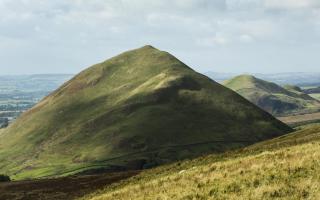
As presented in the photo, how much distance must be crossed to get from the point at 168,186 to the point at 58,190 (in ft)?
98.4

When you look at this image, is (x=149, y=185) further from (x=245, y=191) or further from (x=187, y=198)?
(x=245, y=191)

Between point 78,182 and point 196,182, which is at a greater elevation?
point 196,182

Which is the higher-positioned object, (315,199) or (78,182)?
(315,199)

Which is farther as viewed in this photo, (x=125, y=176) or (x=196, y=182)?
(x=125, y=176)

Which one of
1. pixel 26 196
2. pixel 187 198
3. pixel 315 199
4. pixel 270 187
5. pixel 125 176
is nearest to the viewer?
pixel 315 199

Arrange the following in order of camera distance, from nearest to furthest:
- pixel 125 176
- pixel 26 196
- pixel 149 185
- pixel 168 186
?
pixel 168 186, pixel 149 185, pixel 26 196, pixel 125 176

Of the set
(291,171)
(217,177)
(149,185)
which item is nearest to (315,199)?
(291,171)

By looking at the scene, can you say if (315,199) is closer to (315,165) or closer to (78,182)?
(315,165)

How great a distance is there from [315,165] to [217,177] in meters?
6.38

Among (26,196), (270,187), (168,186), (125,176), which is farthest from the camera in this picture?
(125,176)

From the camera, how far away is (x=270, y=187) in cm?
2528

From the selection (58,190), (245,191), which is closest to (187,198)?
(245,191)

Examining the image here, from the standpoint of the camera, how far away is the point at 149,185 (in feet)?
124

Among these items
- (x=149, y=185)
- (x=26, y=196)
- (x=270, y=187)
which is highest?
(x=270, y=187)
